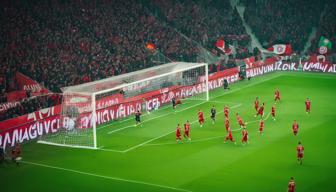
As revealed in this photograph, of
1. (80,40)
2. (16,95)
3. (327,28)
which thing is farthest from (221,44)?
(16,95)

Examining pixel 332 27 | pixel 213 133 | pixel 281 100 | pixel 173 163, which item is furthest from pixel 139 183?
pixel 332 27

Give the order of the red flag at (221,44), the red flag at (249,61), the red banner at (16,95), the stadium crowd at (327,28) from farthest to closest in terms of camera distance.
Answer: the stadium crowd at (327,28)
the red flag at (221,44)
the red flag at (249,61)
the red banner at (16,95)

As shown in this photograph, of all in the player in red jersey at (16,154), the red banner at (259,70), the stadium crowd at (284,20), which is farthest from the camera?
the stadium crowd at (284,20)

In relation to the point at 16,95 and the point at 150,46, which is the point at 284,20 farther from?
the point at 16,95

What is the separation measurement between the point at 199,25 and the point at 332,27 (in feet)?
43.0

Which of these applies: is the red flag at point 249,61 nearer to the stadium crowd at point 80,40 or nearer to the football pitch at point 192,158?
the stadium crowd at point 80,40

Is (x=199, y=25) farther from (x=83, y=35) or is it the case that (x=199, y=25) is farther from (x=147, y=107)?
(x=147, y=107)

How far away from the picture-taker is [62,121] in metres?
40.7

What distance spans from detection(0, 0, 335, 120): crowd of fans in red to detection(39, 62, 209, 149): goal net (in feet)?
9.93

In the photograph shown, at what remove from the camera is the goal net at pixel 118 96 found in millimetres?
39625

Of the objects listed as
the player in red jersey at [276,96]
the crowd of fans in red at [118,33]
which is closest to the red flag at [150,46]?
the crowd of fans in red at [118,33]

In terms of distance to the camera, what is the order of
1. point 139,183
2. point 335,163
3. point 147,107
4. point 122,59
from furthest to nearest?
point 122,59 < point 147,107 < point 335,163 < point 139,183

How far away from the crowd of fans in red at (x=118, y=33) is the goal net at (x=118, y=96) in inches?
119

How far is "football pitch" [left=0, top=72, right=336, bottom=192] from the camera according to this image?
3161 centimetres
